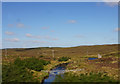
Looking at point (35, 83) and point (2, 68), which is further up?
point (2, 68)

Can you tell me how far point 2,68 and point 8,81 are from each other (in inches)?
120

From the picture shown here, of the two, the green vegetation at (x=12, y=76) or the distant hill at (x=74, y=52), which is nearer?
the green vegetation at (x=12, y=76)

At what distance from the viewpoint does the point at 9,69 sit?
60.4 ft

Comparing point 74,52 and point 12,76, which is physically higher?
point 12,76

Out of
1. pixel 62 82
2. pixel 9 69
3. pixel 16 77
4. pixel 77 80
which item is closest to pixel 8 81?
pixel 16 77

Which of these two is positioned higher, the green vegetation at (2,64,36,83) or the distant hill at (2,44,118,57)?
the green vegetation at (2,64,36,83)

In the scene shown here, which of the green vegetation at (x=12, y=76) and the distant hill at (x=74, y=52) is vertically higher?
the green vegetation at (x=12, y=76)

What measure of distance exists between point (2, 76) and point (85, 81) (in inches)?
359

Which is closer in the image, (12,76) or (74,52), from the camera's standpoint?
(12,76)

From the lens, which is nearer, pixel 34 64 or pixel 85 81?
pixel 85 81

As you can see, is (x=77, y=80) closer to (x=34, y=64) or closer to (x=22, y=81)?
(x=22, y=81)

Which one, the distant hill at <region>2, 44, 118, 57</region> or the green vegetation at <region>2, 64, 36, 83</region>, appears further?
the distant hill at <region>2, 44, 118, 57</region>

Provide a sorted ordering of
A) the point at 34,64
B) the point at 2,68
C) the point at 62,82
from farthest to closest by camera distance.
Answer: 1. the point at 34,64
2. the point at 2,68
3. the point at 62,82

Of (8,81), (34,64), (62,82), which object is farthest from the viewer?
(34,64)
